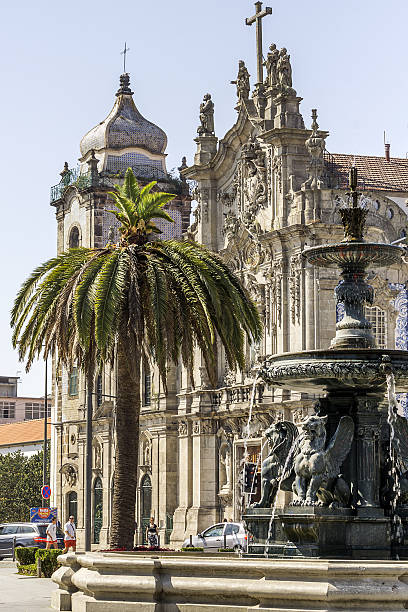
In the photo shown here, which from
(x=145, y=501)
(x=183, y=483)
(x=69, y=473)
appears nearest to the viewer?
(x=183, y=483)

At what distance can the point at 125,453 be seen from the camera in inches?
1041

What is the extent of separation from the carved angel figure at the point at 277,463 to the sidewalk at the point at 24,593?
4.00 metres

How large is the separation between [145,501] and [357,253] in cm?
3750

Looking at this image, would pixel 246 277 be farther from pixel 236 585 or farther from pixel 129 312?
pixel 236 585

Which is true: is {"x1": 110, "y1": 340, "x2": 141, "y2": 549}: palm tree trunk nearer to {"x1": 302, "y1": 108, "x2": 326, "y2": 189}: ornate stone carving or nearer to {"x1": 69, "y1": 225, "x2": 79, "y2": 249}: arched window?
{"x1": 302, "y1": 108, "x2": 326, "y2": 189}: ornate stone carving

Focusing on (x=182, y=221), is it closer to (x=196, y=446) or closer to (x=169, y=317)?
(x=196, y=446)

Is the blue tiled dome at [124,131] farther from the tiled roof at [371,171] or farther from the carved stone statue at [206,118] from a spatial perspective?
the tiled roof at [371,171]

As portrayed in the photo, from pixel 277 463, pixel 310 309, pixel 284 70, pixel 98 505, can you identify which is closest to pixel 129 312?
pixel 277 463

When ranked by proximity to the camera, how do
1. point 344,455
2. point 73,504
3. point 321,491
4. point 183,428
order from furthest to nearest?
point 73,504 < point 183,428 < point 344,455 < point 321,491

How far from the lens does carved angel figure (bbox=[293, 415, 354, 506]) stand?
16.6m

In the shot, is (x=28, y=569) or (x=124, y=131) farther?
(x=124, y=131)

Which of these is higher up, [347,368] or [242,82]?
[242,82]

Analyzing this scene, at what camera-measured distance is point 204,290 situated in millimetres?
26422

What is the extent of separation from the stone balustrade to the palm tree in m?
9.61
